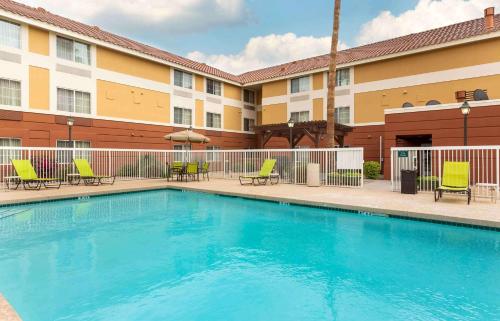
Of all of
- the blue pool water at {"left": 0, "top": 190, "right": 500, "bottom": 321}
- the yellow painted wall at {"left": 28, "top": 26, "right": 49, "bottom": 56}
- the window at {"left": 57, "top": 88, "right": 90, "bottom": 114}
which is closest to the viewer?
the blue pool water at {"left": 0, "top": 190, "right": 500, "bottom": 321}

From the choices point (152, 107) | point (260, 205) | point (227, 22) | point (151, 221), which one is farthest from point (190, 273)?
point (227, 22)

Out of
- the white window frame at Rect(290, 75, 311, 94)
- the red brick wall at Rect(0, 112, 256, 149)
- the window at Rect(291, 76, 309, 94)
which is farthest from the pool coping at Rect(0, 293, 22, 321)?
the window at Rect(291, 76, 309, 94)

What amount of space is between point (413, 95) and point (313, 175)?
11.5m

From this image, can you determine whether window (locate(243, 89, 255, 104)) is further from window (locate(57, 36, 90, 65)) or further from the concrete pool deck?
the concrete pool deck

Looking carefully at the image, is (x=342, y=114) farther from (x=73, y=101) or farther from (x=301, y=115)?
(x=73, y=101)

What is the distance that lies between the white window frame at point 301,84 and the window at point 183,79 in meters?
8.76

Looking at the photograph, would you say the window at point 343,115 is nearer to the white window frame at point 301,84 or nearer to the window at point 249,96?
the white window frame at point 301,84

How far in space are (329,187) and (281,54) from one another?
2418cm

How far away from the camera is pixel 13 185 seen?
13.5 m

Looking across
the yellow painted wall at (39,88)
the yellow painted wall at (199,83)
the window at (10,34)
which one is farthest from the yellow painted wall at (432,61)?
the window at (10,34)

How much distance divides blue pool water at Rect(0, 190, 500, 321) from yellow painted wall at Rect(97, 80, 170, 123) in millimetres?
12776

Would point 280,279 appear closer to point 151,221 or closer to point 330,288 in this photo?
point 330,288

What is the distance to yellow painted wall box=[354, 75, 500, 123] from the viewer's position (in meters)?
18.0

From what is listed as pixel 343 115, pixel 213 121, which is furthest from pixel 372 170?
pixel 213 121
